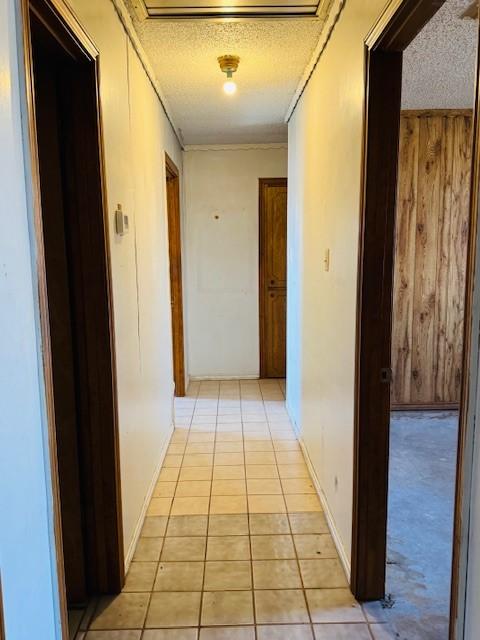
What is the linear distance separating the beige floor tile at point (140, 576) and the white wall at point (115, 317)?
5.5 inches

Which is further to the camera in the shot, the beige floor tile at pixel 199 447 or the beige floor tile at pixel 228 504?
the beige floor tile at pixel 199 447

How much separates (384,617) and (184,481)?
1426 millimetres

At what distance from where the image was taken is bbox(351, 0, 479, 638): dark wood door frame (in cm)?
169

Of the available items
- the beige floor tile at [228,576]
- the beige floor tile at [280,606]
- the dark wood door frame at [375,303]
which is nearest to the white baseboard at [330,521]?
the dark wood door frame at [375,303]

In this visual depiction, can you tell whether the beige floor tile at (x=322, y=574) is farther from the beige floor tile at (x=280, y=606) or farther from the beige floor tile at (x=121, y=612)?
the beige floor tile at (x=121, y=612)

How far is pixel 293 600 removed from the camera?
193 cm

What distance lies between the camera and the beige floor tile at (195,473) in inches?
118

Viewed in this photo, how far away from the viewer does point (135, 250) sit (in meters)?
2.43

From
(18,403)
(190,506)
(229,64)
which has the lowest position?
(190,506)

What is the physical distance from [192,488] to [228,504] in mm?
288

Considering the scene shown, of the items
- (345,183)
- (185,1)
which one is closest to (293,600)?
(345,183)

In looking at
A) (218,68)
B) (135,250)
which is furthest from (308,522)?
(218,68)

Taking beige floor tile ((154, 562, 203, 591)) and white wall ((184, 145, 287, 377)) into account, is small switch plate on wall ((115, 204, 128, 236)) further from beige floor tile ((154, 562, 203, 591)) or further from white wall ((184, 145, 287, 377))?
white wall ((184, 145, 287, 377))

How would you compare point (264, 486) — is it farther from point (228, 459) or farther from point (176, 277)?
point (176, 277)
